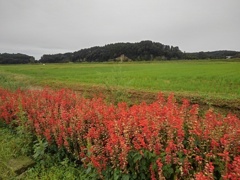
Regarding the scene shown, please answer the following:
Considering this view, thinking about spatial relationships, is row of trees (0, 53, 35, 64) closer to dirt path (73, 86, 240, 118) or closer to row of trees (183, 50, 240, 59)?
row of trees (183, 50, 240, 59)

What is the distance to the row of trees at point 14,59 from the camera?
104 metres

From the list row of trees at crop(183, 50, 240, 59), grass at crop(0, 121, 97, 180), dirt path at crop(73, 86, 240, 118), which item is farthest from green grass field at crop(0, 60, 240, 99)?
row of trees at crop(183, 50, 240, 59)

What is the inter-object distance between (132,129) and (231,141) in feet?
4.80

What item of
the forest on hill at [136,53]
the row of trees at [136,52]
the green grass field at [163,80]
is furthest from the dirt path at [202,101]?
the row of trees at [136,52]

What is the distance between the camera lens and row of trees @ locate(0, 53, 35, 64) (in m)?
104

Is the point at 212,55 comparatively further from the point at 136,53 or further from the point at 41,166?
the point at 41,166

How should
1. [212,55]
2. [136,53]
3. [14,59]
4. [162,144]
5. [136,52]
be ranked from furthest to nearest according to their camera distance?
1. [14,59]
2. [136,53]
3. [136,52]
4. [212,55]
5. [162,144]

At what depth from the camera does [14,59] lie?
355 ft

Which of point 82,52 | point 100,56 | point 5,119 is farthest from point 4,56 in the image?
point 5,119

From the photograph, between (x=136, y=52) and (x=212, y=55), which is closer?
(x=212, y=55)

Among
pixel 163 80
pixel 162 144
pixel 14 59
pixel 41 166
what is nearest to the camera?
pixel 162 144

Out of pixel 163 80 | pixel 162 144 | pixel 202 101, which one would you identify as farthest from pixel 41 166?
pixel 163 80

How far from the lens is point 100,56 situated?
10169 cm

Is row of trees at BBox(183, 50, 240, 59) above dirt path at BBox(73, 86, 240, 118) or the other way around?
the other way around
